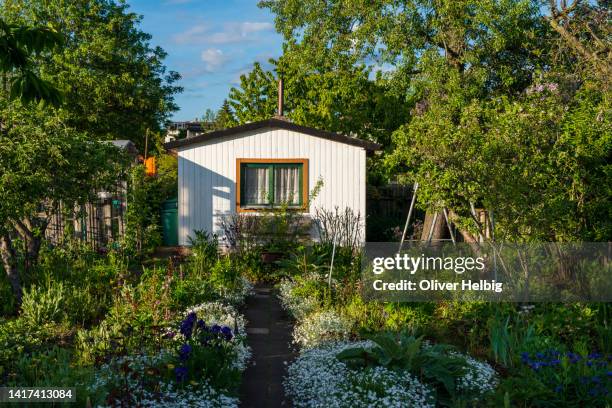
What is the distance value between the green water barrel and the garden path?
5.61 meters

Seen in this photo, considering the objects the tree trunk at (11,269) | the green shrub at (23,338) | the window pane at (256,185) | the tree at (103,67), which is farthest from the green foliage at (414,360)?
the tree at (103,67)

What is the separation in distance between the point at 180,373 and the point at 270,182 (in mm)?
9384

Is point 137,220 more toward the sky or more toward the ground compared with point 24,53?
more toward the ground

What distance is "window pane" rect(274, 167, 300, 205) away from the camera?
14.3 metres

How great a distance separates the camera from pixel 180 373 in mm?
5117

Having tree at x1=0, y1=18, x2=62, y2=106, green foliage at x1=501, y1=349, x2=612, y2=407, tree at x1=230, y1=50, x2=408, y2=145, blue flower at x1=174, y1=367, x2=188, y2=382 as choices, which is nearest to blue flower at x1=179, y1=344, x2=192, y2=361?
blue flower at x1=174, y1=367, x2=188, y2=382

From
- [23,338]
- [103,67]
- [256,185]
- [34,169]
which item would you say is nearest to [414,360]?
[23,338]

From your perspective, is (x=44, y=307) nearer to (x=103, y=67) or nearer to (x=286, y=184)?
(x=286, y=184)

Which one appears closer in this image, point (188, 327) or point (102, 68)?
point (188, 327)

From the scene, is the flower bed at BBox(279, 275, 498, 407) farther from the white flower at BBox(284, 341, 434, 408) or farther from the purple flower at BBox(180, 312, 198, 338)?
the purple flower at BBox(180, 312, 198, 338)

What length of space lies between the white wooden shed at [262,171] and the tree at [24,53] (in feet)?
31.4

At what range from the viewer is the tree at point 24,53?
448 cm

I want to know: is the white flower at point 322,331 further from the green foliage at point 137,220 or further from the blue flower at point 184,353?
the green foliage at point 137,220

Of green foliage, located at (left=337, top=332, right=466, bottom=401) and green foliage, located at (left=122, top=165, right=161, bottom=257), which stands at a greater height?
green foliage, located at (left=122, top=165, right=161, bottom=257)
